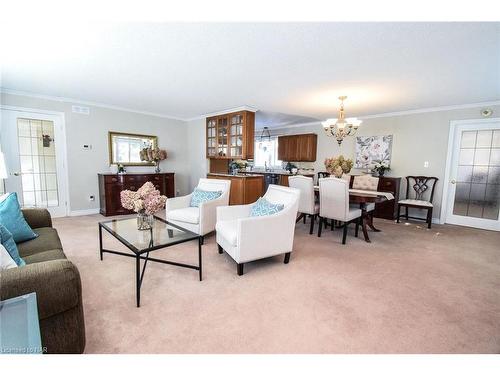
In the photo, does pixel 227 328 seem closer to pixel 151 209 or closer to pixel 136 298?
pixel 136 298

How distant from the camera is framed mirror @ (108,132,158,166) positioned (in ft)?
16.3

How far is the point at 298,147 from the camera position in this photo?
637cm

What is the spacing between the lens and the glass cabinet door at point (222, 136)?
5091mm

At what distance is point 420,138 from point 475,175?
1101mm

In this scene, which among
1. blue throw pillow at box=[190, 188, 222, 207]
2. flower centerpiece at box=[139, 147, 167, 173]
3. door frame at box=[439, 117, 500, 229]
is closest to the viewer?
blue throw pillow at box=[190, 188, 222, 207]

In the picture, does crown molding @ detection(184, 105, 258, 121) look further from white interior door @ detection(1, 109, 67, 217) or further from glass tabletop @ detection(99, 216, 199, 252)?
glass tabletop @ detection(99, 216, 199, 252)

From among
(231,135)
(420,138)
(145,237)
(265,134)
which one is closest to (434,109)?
(420,138)

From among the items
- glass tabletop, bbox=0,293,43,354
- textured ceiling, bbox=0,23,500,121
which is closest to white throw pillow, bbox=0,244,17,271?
glass tabletop, bbox=0,293,43,354

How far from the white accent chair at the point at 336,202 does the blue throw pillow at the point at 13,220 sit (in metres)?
3.30

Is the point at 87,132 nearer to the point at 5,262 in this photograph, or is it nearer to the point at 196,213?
the point at 196,213

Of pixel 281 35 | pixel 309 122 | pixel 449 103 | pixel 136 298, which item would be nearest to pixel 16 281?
pixel 136 298

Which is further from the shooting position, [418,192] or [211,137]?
[211,137]

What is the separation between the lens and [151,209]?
7.38ft

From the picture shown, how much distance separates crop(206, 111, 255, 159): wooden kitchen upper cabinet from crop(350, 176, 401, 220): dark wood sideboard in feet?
9.09
